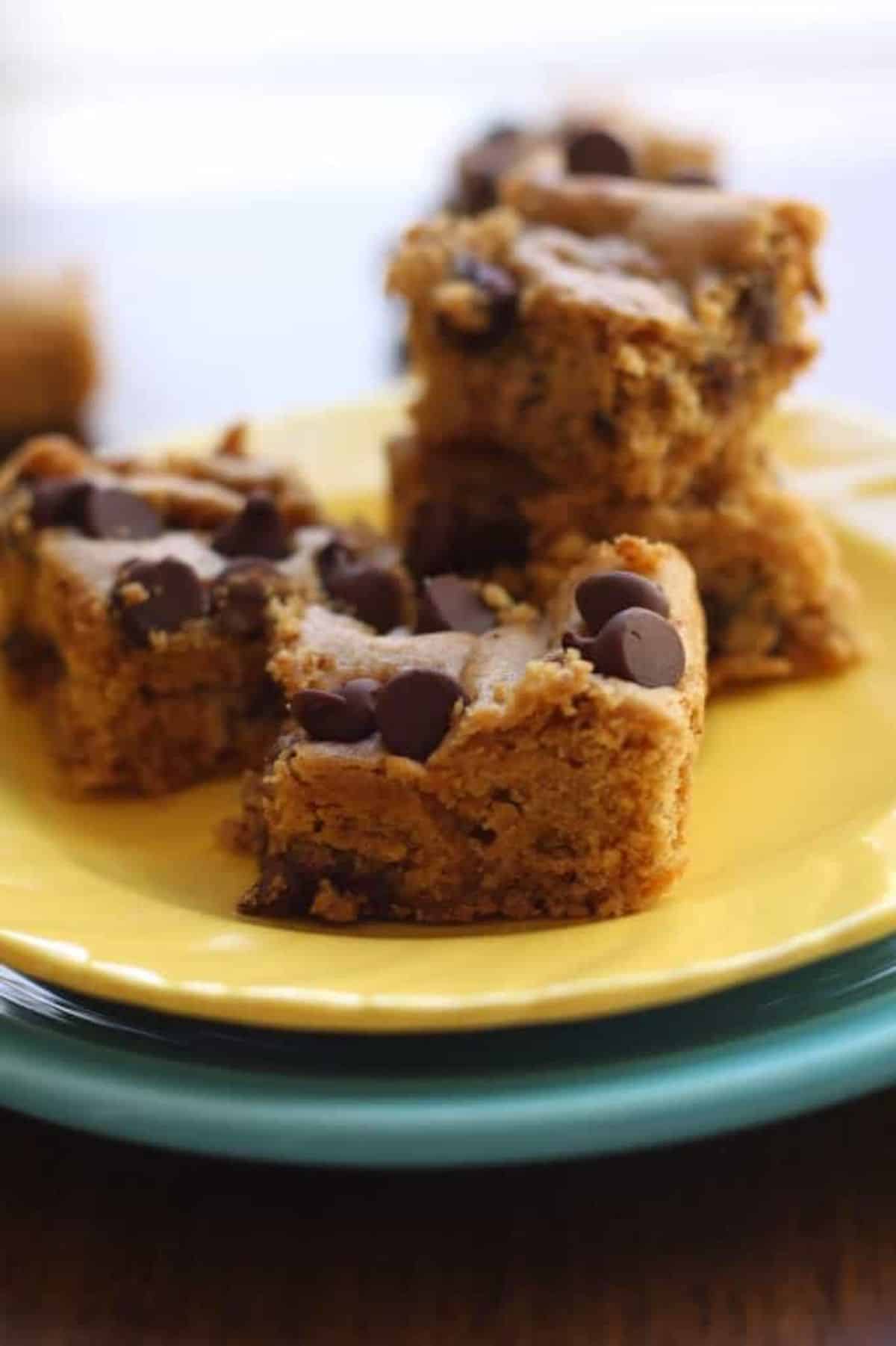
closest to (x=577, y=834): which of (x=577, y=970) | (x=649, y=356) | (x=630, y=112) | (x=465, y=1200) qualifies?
(x=577, y=970)

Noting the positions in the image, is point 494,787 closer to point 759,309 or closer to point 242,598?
point 242,598

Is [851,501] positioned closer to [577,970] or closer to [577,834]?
[577,834]

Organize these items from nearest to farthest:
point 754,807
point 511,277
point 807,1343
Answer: point 807,1343
point 754,807
point 511,277

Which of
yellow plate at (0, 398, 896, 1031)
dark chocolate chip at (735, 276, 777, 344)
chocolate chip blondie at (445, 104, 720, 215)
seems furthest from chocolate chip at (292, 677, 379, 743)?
chocolate chip blondie at (445, 104, 720, 215)

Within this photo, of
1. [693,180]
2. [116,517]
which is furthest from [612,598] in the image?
[693,180]

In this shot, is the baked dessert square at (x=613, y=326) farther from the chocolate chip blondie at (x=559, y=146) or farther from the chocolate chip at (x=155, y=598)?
the chocolate chip blondie at (x=559, y=146)

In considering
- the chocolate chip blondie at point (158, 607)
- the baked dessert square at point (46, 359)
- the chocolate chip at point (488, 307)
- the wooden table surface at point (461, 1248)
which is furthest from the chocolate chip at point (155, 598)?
the baked dessert square at point (46, 359)
